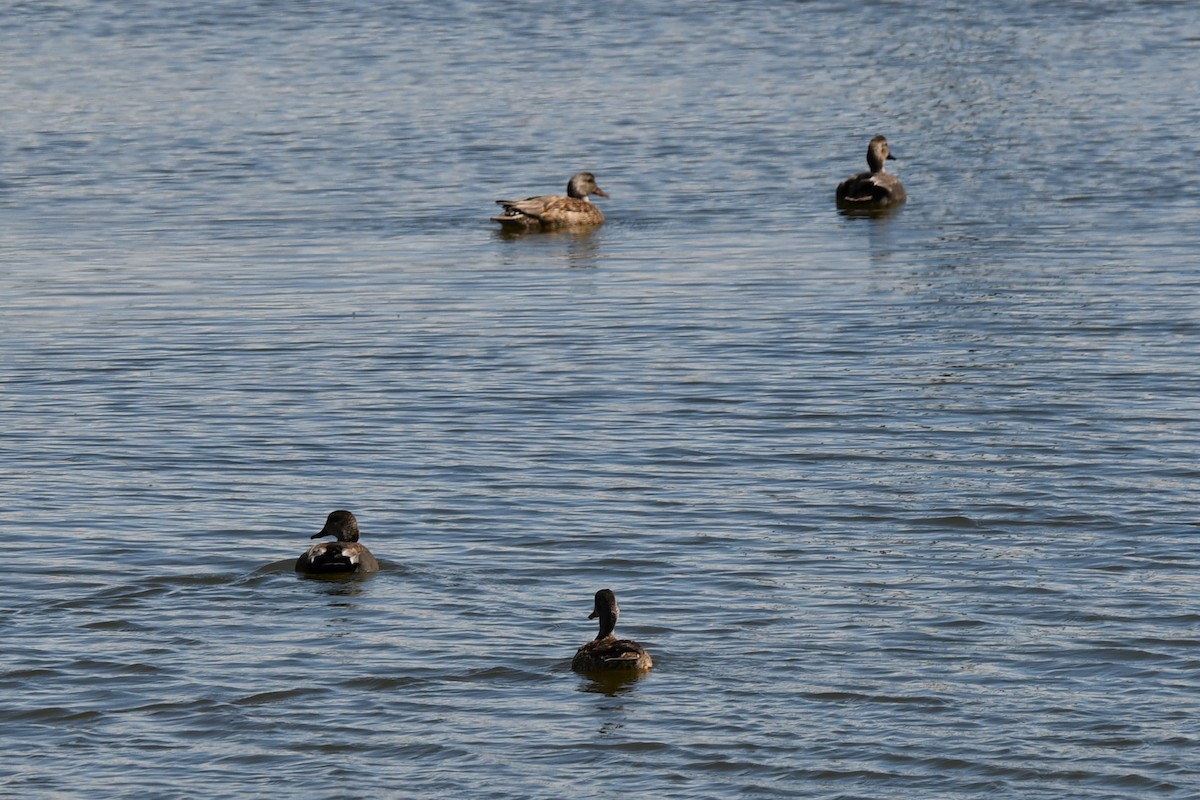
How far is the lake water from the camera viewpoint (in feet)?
36.7

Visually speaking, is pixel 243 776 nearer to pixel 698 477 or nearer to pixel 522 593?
pixel 522 593

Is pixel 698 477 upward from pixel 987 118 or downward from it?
downward

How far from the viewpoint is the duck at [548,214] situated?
27891 mm

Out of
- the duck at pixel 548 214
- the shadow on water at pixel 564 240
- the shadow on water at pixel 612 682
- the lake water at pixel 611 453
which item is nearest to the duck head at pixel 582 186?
the duck at pixel 548 214

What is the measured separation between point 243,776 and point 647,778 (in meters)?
1.93

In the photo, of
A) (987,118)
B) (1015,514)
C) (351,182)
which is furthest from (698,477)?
(987,118)

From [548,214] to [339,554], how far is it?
48.9 feet

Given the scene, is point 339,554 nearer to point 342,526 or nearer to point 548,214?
point 342,526

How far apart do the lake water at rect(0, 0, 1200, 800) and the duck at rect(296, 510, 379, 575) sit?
7.4 inches

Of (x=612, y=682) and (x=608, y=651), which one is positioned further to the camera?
(x=612, y=682)

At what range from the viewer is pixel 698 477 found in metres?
16.1

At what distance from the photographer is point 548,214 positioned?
1097 inches

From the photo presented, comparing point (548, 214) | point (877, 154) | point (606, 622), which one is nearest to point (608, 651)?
point (606, 622)

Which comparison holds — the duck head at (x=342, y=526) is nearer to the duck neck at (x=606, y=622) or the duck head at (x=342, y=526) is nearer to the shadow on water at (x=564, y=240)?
the duck neck at (x=606, y=622)
